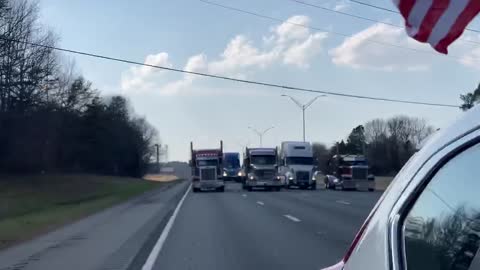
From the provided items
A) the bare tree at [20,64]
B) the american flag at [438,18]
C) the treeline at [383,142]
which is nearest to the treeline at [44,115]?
the bare tree at [20,64]

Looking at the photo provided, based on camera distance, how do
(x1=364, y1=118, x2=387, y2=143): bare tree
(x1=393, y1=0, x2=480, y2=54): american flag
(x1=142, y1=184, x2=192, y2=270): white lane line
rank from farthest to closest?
(x1=364, y1=118, x2=387, y2=143): bare tree → (x1=142, y1=184, x2=192, y2=270): white lane line → (x1=393, y1=0, x2=480, y2=54): american flag

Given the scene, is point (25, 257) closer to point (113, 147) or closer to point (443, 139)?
point (443, 139)

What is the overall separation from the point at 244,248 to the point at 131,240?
3.60 metres

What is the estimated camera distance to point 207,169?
57.3 metres

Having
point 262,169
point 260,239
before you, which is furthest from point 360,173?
point 260,239

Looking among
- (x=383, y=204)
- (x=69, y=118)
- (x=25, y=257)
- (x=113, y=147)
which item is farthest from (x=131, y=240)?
(x=113, y=147)

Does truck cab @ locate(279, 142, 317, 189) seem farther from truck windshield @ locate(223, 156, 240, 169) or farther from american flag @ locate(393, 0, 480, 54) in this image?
american flag @ locate(393, 0, 480, 54)

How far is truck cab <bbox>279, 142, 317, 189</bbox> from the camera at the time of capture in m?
61.1

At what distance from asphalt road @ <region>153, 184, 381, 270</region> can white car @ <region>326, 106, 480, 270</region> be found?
1035 cm

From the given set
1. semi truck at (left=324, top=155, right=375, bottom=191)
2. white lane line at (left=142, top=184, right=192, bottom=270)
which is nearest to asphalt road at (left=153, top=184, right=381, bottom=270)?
white lane line at (left=142, top=184, right=192, bottom=270)

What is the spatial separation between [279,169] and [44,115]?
23.3 metres

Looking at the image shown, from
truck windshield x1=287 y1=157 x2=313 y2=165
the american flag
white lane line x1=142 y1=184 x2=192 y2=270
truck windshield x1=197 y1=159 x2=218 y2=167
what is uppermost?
truck windshield x1=287 y1=157 x2=313 y2=165

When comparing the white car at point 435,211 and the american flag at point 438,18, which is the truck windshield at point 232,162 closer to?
the american flag at point 438,18

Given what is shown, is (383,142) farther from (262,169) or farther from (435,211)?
(435,211)
